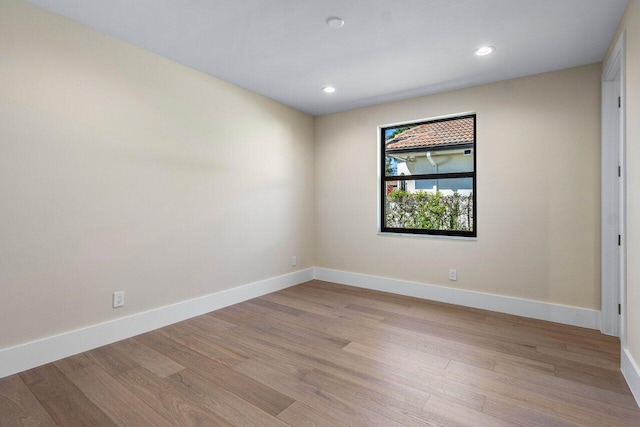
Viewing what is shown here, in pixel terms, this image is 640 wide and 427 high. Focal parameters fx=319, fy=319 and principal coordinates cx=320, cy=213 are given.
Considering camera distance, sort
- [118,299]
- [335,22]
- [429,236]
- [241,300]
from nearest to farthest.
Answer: [335,22] → [118,299] → [241,300] → [429,236]

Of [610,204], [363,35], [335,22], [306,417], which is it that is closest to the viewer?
[306,417]

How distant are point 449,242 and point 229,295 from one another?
257 centimetres

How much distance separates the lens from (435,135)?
12.8 ft

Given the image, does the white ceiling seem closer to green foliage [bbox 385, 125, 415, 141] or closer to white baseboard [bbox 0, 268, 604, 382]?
green foliage [bbox 385, 125, 415, 141]

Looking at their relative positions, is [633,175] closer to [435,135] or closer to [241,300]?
[435,135]

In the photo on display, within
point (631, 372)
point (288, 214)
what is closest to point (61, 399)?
point (288, 214)

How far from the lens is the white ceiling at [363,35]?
7.09 feet

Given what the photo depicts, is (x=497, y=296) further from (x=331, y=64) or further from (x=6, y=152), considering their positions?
(x=6, y=152)

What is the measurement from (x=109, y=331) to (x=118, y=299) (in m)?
0.25

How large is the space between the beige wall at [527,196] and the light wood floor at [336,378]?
528 millimetres

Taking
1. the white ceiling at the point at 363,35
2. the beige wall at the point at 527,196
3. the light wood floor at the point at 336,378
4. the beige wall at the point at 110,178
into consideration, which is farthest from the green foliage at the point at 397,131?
the light wood floor at the point at 336,378

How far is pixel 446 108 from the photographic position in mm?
3686

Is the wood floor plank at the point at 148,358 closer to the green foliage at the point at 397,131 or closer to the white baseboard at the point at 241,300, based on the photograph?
the white baseboard at the point at 241,300

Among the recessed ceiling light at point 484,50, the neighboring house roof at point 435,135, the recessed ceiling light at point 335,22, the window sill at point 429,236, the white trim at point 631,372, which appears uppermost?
the recessed ceiling light at point 335,22
